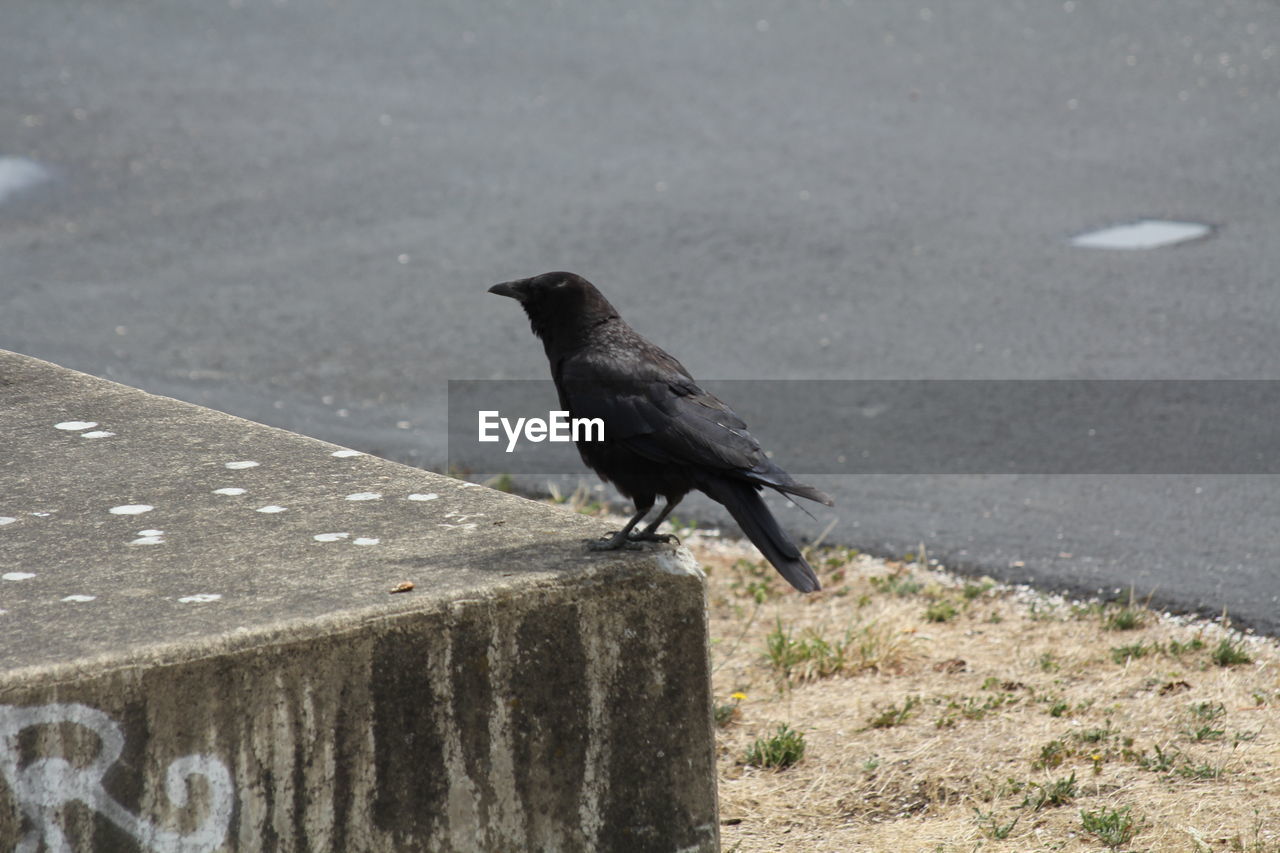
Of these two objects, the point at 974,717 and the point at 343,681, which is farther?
the point at 974,717

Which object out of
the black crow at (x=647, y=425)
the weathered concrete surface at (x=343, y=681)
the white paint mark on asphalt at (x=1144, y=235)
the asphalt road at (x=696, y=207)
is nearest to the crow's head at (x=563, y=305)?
the black crow at (x=647, y=425)

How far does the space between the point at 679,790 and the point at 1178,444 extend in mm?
3270

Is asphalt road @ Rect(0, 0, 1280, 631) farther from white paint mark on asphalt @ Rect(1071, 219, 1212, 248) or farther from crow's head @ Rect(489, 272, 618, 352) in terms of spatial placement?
crow's head @ Rect(489, 272, 618, 352)

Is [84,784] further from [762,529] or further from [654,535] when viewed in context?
[762,529]

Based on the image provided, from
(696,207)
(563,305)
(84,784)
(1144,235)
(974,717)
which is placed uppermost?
(696,207)

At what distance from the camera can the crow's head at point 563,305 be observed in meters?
3.47

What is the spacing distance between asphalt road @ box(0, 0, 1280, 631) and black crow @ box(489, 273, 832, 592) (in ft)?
6.47

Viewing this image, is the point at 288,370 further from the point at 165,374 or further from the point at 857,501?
the point at 857,501

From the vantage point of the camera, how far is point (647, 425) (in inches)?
126

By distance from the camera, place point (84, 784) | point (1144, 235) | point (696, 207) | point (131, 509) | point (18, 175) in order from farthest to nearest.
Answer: point (18, 175) → point (696, 207) → point (1144, 235) → point (131, 509) → point (84, 784)

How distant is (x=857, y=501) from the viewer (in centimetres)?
543

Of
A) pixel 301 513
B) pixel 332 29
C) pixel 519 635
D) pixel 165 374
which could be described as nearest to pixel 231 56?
pixel 332 29

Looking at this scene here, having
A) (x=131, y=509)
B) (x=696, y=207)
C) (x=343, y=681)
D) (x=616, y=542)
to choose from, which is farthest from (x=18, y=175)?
(x=343, y=681)

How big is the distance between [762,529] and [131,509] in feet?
4.73
